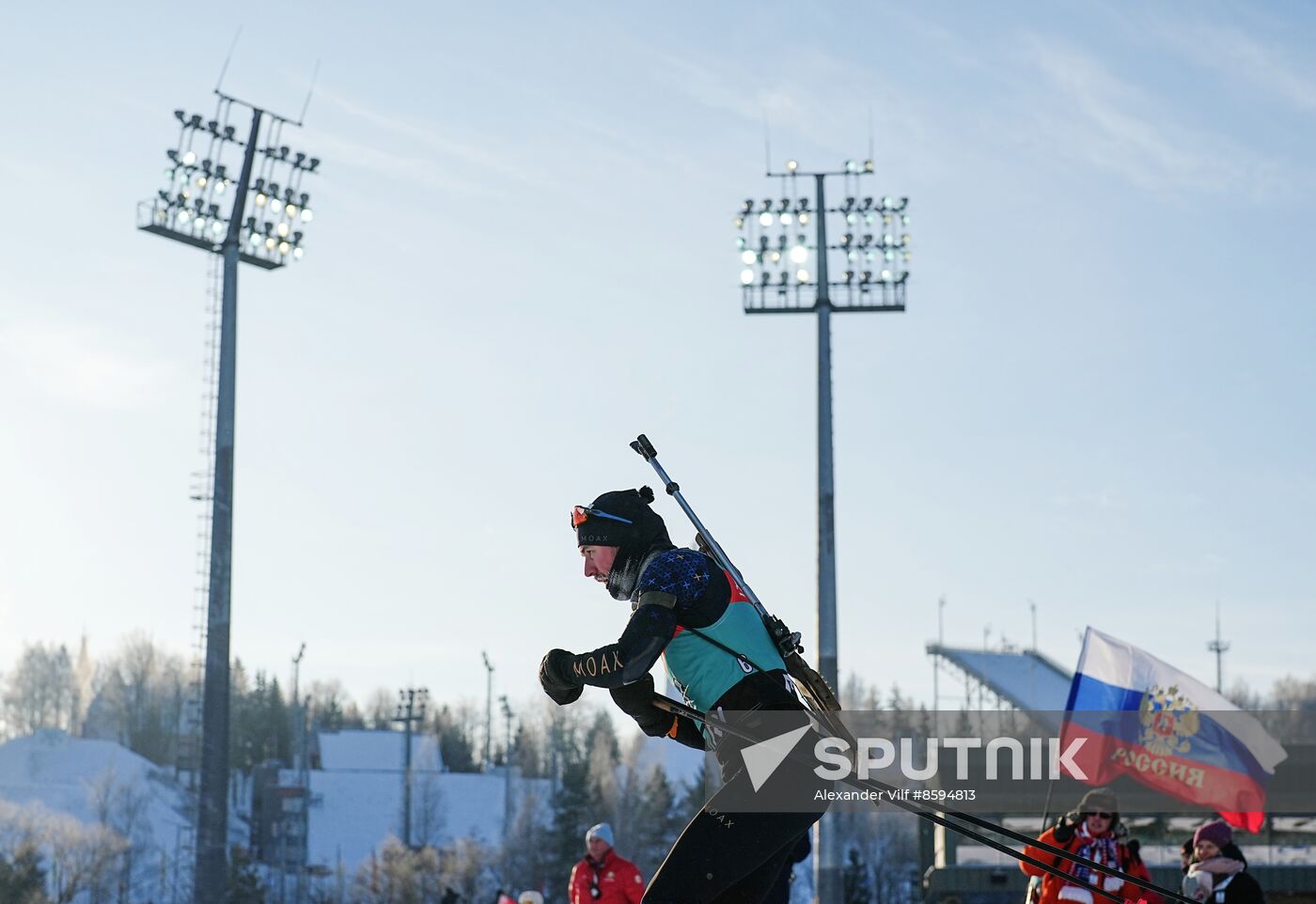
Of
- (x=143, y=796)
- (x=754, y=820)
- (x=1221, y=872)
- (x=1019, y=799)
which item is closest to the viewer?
(x=754, y=820)

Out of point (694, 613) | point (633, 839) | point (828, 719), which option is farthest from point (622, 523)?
point (633, 839)

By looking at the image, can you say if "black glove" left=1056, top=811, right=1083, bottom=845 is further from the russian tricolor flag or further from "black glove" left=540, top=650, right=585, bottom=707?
"black glove" left=540, top=650, right=585, bottom=707

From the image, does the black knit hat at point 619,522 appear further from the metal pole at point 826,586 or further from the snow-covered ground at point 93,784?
the snow-covered ground at point 93,784

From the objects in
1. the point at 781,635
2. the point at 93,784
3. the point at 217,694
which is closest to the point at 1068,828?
the point at 781,635

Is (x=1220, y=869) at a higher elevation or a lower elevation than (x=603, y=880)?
higher

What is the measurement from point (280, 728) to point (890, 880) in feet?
181

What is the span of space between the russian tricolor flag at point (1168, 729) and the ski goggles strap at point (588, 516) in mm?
11142

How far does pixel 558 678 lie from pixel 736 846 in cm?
92

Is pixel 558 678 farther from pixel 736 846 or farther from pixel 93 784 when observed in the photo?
pixel 93 784

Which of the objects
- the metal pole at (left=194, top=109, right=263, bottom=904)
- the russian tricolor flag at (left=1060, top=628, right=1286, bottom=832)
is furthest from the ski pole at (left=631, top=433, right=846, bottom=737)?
the metal pole at (left=194, top=109, right=263, bottom=904)

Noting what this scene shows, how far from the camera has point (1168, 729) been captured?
16.5m

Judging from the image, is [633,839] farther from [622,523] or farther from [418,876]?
[622,523]

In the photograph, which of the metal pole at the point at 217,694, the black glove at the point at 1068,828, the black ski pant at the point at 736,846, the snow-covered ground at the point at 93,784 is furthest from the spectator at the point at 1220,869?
the snow-covered ground at the point at 93,784

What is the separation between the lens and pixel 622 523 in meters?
6.40
